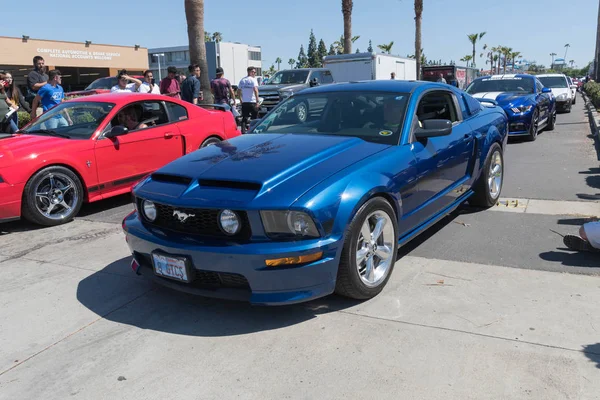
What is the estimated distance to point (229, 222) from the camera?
3.24 meters

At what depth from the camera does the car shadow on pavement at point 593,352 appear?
2824 mm

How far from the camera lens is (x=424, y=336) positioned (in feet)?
10.4

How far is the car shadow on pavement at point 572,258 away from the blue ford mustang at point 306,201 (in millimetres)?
981

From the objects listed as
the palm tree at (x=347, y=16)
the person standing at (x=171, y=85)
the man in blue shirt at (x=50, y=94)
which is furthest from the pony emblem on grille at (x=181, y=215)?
the palm tree at (x=347, y=16)

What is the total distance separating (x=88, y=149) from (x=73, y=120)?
2.51 ft

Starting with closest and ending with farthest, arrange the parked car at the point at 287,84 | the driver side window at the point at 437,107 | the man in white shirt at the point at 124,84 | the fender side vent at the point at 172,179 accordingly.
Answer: the fender side vent at the point at 172,179 < the driver side window at the point at 437,107 < the man in white shirt at the point at 124,84 < the parked car at the point at 287,84

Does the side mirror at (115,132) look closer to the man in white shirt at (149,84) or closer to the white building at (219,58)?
the man in white shirt at (149,84)

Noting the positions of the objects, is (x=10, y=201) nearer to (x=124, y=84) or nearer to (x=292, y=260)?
(x=292, y=260)

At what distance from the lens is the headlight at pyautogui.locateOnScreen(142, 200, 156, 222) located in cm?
366

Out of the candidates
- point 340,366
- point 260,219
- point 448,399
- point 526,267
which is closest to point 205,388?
point 340,366

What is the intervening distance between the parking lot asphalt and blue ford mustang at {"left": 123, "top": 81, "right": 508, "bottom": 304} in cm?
28

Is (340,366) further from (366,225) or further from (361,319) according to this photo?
(366,225)

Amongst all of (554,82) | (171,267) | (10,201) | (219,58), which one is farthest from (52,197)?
(219,58)

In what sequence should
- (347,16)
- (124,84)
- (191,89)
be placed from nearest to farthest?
1. (124,84)
2. (191,89)
3. (347,16)
